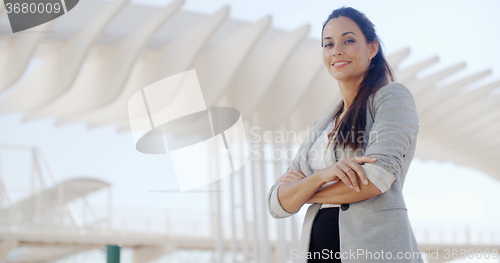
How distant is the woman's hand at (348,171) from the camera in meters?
A: 1.54

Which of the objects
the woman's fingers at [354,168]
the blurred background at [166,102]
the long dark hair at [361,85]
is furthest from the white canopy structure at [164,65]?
the woman's fingers at [354,168]

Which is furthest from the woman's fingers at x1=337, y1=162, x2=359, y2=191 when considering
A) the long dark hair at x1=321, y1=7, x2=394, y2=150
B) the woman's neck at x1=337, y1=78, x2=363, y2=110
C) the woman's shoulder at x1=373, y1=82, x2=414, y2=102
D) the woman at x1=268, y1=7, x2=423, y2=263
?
the woman's neck at x1=337, y1=78, x2=363, y2=110

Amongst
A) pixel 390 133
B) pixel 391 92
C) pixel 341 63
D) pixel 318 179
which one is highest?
pixel 341 63

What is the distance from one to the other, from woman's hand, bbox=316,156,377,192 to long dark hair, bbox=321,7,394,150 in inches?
5.6

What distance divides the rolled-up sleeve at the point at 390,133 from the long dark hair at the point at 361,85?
0.06 m

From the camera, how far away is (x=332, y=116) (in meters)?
2.05

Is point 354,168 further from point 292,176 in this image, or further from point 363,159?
point 292,176

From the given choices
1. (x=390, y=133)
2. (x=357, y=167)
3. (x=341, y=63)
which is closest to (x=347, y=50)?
(x=341, y=63)

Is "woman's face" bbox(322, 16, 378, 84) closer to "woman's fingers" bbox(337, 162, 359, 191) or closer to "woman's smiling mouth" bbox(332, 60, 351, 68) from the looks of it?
"woman's smiling mouth" bbox(332, 60, 351, 68)

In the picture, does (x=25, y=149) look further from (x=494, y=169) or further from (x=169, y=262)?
(x=494, y=169)

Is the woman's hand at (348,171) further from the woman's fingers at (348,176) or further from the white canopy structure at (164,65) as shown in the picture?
the white canopy structure at (164,65)

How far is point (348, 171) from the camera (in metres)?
1.56

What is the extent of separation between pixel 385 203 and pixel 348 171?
17 cm

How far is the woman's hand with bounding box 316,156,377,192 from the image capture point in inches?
60.6
